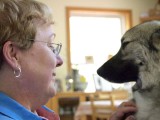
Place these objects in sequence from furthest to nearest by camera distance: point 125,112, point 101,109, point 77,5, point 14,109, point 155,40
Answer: point 77,5 < point 101,109 < point 155,40 < point 125,112 < point 14,109

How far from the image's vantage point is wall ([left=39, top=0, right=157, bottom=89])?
470 centimetres

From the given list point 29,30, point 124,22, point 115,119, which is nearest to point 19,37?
point 29,30

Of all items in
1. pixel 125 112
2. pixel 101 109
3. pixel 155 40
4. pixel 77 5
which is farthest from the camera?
pixel 77 5

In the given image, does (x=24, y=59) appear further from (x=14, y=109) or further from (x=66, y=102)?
(x=66, y=102)

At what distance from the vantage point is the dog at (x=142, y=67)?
1101 millimetres

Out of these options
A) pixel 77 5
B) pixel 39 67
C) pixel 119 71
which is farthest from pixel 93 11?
pixel 39 67

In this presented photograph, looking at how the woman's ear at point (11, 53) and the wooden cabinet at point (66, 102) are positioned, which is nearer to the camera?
the woman's ear at point (11, 53)

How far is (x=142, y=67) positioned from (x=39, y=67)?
19.0 inches

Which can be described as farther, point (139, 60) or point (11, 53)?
point (139, 60)

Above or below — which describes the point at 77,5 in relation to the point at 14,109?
above

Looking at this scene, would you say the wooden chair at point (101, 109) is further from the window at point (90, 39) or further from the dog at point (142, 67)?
the dog at point (142, 67)

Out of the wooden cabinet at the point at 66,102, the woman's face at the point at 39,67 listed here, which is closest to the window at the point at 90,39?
the wooden cabinet at the point at 66,102

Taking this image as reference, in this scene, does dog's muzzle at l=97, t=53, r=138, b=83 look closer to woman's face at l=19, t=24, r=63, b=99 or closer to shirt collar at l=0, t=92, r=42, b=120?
woman's face at l=19, t=24, r=63, b=99

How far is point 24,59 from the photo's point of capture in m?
0.82
